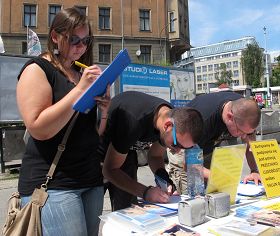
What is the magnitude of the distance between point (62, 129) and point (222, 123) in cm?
156

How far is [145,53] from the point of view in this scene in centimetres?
3219

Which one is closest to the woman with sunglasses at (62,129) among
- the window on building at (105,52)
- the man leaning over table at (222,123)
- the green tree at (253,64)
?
the man leaning over table at (222,123)

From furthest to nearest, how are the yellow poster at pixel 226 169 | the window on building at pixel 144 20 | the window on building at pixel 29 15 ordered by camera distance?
the window on building at pixel 144 20
the window on building at pixel 29 15
the yellow poster at pixel 226 169

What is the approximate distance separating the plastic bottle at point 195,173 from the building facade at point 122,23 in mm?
28664

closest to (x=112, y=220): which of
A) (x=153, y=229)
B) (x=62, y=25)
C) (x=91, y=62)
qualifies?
(x=153, y=229)

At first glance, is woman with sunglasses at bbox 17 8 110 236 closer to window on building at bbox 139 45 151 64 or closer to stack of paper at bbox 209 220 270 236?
stack of paper at bbox 209 220 270 236

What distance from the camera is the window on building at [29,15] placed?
99.3 feet

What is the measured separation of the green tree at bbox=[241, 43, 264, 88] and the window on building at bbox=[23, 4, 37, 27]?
36655 mm

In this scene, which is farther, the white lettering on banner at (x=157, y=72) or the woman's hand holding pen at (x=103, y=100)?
the white lettering on banner at (x=157, y=72)

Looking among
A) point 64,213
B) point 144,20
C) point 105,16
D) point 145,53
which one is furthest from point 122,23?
point 64,213

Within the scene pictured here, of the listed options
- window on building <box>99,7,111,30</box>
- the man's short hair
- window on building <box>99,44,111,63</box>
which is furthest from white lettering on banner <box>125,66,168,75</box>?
window on building <box>99,7,111,30</box>

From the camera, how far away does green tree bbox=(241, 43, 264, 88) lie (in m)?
56.6

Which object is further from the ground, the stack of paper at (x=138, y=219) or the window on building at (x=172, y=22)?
the window on building at (x=172, y=22)

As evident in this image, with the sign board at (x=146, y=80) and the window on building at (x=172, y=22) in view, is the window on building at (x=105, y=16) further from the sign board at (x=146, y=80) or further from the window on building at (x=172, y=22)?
the sign board at (x=146, y=80)
